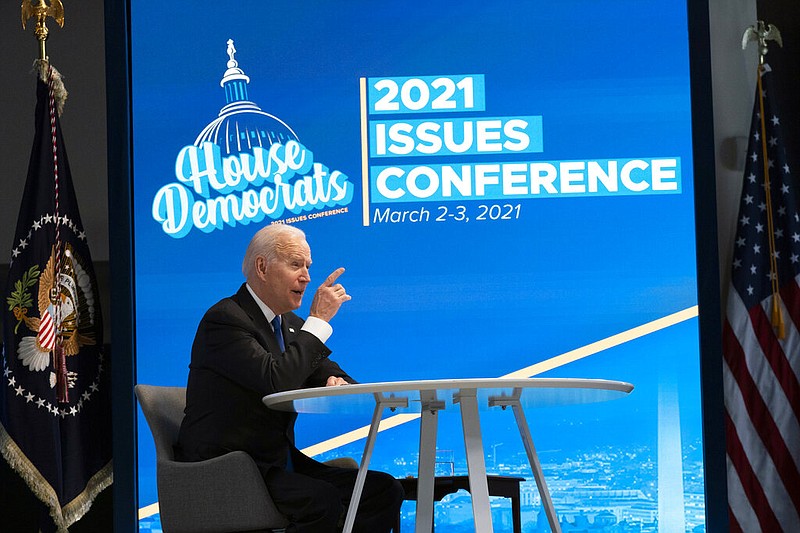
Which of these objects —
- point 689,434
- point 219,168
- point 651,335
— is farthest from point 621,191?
point 219,168

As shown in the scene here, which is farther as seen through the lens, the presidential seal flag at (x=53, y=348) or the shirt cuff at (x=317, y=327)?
the presidential seal flag at (x=53, y=348)

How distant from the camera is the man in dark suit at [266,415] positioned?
3.35 meters

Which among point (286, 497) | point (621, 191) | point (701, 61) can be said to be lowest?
point (286, 497)

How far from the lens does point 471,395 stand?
2941 mm

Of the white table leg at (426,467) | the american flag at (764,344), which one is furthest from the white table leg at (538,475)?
the american flag at (764,344)

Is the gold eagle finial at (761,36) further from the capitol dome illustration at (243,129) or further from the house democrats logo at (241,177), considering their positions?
the capitol dome illustration at (243,129)

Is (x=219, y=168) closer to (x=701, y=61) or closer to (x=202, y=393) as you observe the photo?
Result: (x=202, y=393)

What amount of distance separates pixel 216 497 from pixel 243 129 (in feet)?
6.96

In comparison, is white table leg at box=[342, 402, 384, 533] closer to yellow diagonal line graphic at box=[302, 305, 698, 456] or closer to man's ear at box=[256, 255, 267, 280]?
man's ear at box=[256, 255, 267, 280]

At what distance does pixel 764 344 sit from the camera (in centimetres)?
476

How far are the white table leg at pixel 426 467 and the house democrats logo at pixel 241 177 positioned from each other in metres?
1.98

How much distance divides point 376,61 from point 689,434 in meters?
2.14

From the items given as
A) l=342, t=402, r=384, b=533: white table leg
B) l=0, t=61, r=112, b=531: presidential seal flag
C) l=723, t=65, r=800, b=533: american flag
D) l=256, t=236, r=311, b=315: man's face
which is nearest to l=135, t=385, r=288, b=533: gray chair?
l=342, t=402, r=384, b=533: white table leg

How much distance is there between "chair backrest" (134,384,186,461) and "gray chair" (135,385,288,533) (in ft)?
0.42
